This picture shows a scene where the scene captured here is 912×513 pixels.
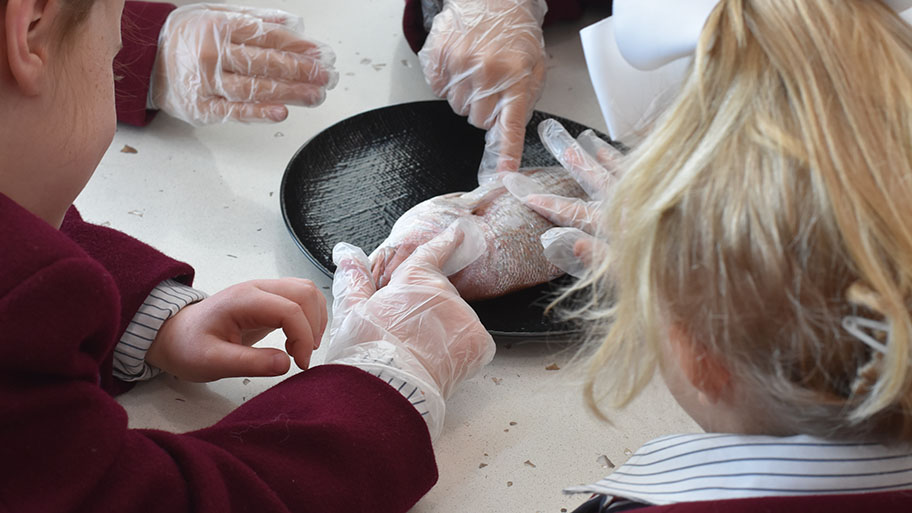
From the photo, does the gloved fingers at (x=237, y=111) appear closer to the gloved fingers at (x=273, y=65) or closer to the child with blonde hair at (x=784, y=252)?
the gloved fingers at (x=273, y=65)

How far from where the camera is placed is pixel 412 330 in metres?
0.86

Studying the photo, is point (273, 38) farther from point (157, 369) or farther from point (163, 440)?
point (163, 440)

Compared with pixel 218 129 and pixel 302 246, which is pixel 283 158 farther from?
pixel 302 246

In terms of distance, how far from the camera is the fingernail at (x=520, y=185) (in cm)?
108

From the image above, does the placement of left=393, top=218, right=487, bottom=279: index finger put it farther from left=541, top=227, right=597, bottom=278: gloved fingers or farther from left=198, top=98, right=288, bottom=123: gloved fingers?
left=198, top=98, right=288, bottom=123: gloved fingers

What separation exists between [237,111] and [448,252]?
1.36 feet

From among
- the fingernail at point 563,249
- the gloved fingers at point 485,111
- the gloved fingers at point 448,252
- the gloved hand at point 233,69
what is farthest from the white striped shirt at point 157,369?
the gloved fingers at point 485,111

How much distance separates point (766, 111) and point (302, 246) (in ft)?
1.98

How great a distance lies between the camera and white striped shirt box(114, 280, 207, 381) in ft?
2.74

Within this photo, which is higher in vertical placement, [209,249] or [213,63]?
[213,63]

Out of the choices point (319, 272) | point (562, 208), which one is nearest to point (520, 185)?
point (562, 208)

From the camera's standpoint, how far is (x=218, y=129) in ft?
4.08

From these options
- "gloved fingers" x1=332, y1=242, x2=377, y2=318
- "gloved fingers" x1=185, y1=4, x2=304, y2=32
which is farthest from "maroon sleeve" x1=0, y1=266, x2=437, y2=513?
"gloved fingers" x1=185, y1=4, x2=304, y2=32

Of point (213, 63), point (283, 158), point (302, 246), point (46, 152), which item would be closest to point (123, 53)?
point (213, 63)
